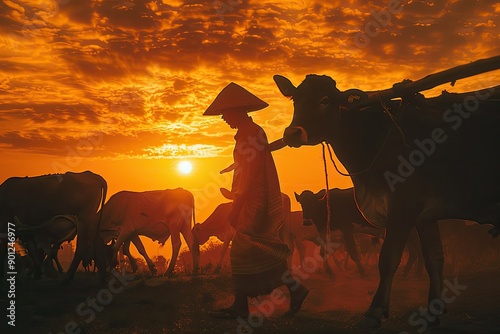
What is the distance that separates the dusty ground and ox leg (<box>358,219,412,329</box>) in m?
0.31

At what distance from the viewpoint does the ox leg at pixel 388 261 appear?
6.19m

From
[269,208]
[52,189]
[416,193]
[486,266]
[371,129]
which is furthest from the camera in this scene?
[486,266]

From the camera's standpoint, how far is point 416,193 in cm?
638

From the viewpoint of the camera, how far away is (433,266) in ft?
22.6

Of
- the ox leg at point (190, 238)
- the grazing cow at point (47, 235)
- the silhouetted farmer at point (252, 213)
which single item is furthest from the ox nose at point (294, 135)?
the ox leg at point (190, 238)

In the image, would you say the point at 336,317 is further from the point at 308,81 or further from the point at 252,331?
the point at 308,81

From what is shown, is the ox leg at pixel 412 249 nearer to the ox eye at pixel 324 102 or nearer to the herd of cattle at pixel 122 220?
the herd of cattle at pixel 122 220

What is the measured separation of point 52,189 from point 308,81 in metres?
9.04

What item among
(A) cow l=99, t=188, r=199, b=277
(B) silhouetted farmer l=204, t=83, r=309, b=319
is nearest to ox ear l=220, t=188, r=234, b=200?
(B) silhouetted farmer l=204, t=83, r=309, b=319

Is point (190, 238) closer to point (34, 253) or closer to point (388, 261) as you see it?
point (34, 253)

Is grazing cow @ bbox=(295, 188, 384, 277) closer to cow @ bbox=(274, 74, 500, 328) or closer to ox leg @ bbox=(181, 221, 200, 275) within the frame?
ox leg @ bbox=(181, 221, 200, 275)

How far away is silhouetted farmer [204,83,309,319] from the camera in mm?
7691

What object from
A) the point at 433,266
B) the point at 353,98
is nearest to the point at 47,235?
the point at 353,98

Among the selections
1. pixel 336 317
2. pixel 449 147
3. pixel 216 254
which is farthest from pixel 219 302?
pixel 216 254
